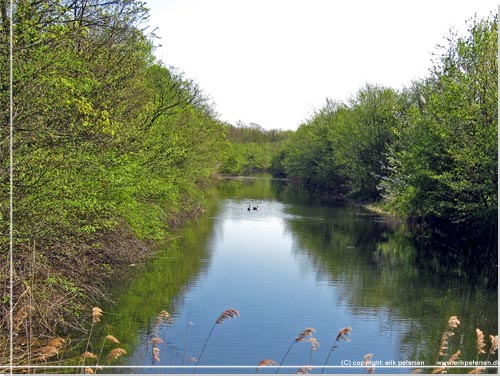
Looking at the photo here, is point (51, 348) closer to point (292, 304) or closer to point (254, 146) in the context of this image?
point (292, 304)

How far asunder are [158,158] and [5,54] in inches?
441

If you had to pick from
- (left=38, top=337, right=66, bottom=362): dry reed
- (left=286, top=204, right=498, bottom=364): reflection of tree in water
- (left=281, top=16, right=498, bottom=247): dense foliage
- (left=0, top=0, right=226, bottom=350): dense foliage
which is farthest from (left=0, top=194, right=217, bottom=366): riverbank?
(left=281, top=16, right=498, bottom=247): dense foliage

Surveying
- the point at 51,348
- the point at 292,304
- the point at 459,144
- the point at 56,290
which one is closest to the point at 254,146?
the point at 459,144

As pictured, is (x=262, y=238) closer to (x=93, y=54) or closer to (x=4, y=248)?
(x=93, y=54)

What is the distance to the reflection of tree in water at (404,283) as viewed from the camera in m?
13.7

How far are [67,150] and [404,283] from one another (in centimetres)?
1214

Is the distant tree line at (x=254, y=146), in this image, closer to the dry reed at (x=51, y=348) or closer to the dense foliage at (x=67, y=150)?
the dense foliage at (x=67, y=150)

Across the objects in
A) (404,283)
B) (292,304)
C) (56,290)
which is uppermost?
(56,290)

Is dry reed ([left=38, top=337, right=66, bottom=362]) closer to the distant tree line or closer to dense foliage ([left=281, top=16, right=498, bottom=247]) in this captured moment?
dense foliage ([left=281, top=16, right=498, bottom=247])

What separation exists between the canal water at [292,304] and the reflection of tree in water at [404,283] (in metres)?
0.04

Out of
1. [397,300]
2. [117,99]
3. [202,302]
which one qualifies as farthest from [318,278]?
[117,99]

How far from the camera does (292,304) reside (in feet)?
51.0

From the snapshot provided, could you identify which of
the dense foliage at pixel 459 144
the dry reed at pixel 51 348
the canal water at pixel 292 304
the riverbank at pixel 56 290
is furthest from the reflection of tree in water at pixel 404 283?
the dry reed at pixel 51 348

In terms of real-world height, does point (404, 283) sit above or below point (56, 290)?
below
